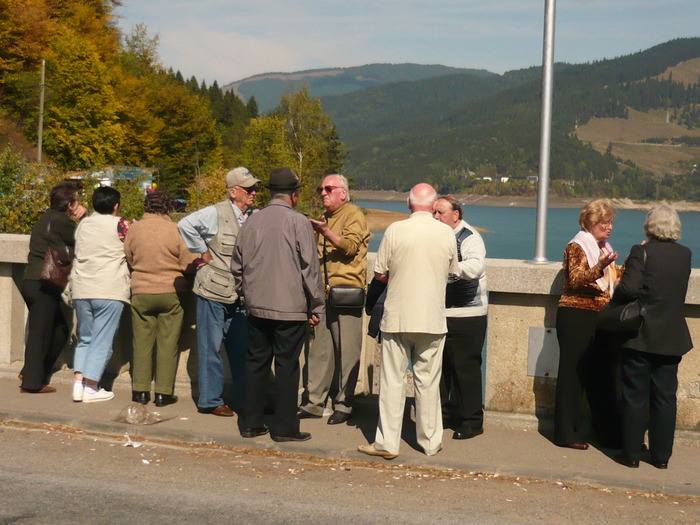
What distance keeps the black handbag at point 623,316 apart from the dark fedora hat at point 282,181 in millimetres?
2215

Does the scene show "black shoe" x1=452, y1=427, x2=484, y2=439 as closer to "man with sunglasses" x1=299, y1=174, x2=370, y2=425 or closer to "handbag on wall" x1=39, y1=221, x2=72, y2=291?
"man with sunglasses" x1=299, y1=174, x2=370, y2=425

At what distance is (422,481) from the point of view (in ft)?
18.4

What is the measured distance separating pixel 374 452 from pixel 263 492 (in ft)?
3.30

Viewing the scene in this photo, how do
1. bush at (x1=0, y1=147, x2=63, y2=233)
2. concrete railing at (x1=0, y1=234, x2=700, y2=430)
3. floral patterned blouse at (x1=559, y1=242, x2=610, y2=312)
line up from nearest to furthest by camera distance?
floral patterned blouse at (x1=559, y1=242, x2=610, y2=312) < concrete railing at (x1=0, y1=234, x2=700, y2=430) < bush at (x1=0, y1=147, x2=63, y2=233)

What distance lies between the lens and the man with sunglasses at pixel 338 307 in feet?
21.7

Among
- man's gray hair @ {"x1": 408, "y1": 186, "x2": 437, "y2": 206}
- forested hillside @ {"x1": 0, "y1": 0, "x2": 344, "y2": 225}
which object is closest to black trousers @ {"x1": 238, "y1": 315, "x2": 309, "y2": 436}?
man's gray hair @ {"x1": 408, "y1": 186, "x2": 437, "y2": 206}

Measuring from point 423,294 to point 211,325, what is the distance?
A: 6.08 ft

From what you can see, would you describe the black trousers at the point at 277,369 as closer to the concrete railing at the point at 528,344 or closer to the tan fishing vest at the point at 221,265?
the tan fishing vest at the point at 221,265

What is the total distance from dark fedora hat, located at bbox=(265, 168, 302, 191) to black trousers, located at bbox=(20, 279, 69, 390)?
7.67 feet

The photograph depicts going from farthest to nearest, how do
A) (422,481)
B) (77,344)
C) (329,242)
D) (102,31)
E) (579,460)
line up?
(102,31) → (77,344) → (329,242) → (579,460) → (422,481)

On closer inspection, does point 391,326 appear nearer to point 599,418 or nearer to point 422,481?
point 422,481

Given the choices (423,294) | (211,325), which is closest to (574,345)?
(423,294)

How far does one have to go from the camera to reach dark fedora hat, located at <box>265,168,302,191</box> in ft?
20.9

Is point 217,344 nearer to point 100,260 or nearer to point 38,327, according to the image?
point 100,260
